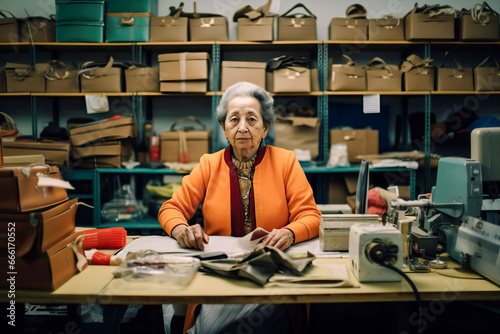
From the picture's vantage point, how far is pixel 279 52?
3.64m

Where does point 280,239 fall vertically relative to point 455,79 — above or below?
below

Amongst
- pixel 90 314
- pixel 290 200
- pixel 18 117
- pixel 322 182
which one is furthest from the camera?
pixel 18 117

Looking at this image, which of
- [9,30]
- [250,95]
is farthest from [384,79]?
[9,30]

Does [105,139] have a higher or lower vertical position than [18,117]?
lower

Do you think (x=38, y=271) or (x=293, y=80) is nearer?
(x=38, y=271)

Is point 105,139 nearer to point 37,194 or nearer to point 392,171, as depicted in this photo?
point 37,194

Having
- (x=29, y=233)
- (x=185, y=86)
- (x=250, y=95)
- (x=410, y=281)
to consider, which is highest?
(x=185, y=86)

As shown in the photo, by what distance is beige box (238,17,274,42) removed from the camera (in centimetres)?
315

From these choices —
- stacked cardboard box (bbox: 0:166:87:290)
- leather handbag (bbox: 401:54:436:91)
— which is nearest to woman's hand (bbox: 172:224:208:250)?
stacked cardboard box (bbox: 0:166:87:290)

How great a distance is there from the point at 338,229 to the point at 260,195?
0.50 meters

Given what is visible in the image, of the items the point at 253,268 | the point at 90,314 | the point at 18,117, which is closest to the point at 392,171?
the point at 253,268

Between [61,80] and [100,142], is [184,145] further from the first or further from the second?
[61,80]

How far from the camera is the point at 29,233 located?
3.22 feet

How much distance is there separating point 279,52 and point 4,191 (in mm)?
3102
